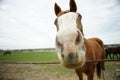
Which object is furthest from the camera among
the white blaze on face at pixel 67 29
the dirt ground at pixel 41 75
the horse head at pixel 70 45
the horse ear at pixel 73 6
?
the dirt ground at pixel 41 75

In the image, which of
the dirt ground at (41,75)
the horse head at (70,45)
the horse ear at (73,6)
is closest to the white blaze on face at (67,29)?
the horse head at (70,45)

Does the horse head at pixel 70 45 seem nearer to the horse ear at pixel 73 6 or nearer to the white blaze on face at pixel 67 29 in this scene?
the white blaze on face at pixel 67 29

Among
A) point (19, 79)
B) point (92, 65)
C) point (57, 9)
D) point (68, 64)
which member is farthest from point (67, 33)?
point (19, 79)

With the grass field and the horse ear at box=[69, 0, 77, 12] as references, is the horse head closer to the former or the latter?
the horse ear at box=[69, 0, 77, 12]

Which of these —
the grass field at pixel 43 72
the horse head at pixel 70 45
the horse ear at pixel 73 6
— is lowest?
the grass field at pixel 43 72

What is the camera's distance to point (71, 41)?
179cm

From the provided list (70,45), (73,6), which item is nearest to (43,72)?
(73,6)

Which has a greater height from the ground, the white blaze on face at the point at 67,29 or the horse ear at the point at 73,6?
the horse ear at the point at 73,6

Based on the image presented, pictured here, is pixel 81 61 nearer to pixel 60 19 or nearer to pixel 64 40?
pixel 64 40

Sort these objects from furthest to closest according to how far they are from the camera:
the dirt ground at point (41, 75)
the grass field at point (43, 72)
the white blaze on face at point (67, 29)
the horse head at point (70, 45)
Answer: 1. the grass field at point (43, 72)
2. the dirt ground at point (41, 75)
3. the white blaze on face at point (67, 29)
4. the horse head at point (70, 45)

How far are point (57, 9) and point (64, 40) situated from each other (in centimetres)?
123

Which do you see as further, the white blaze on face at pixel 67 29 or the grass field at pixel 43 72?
the grass field at pixel 43 72

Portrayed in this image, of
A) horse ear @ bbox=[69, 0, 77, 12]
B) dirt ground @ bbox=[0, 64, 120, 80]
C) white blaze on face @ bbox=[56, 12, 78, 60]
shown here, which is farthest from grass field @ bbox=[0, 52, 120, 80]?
white blaze on face @ bbox=[56, 12, 78, 60]

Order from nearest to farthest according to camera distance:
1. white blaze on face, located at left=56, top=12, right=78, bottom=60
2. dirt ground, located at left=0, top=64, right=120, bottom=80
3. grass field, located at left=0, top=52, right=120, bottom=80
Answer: white blaze on face, located at left=56, top=12, right=78, bottom=60, dirt ground, located at left=0, top=64, right=120, bottom=80, grass field, located at left=0, top=52, right=120, bottom=80
